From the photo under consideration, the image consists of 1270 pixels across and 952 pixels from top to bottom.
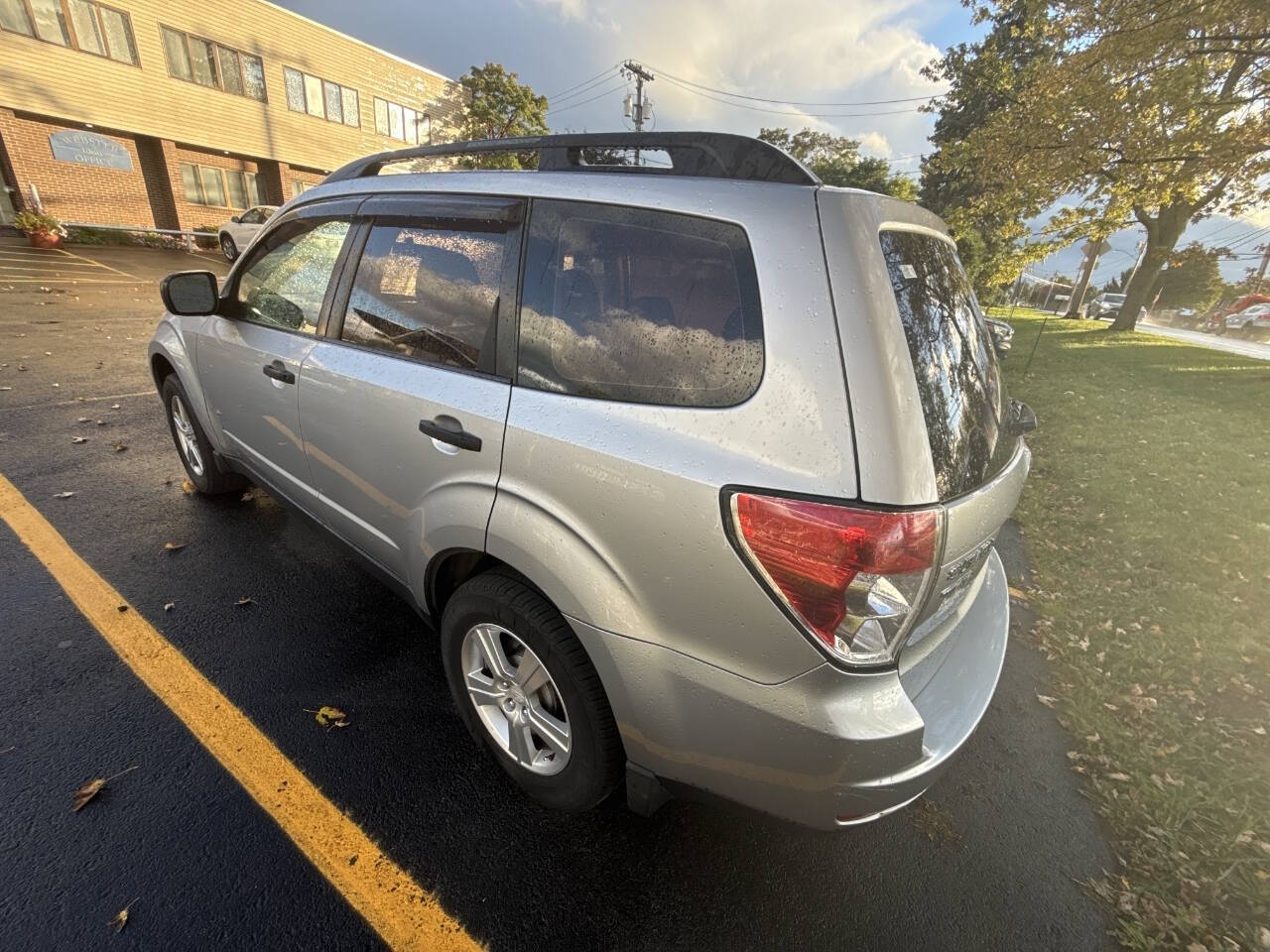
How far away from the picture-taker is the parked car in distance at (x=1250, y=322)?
30375 millimetres

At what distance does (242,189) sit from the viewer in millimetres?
22828

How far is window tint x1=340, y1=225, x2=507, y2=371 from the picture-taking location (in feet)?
6.18

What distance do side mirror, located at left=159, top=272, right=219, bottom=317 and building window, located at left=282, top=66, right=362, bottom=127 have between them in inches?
1031

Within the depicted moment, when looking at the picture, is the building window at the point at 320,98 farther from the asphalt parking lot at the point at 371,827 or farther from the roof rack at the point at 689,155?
the roof rack at the point at 689,155

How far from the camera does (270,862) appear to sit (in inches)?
69.2

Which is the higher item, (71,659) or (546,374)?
(546,374)

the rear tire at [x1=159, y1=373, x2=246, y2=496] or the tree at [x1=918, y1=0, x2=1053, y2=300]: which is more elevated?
the tree at [x1=918, y1=0, x2=1053, y2=300]

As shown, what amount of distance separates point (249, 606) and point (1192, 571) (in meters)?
5.74

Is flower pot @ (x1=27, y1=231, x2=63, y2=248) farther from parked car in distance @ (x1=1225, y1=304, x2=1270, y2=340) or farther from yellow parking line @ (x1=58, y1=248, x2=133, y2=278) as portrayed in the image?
parked car in distance @ (x1=1225, y1=304, x2=1270, y2=340)

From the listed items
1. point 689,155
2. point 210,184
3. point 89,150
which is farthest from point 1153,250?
point 89,150

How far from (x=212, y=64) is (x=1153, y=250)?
100 feet

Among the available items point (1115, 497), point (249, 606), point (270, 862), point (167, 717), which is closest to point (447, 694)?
point (270, 862)

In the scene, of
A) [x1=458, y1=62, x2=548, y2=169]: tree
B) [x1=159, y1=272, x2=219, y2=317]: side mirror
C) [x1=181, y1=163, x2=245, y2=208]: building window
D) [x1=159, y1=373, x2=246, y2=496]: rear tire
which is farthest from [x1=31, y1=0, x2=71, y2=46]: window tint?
[x1=159, y1=272, x2=219, y2=317]: side mirror

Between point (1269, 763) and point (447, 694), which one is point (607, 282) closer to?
point (447, 694)
